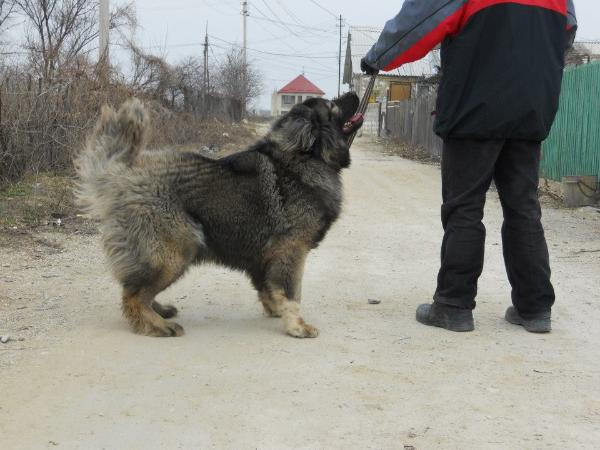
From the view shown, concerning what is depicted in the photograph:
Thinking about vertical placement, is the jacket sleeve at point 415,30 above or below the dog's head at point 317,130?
above

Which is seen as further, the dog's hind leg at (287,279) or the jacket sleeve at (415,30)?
the dog's hind leg at (287,279)

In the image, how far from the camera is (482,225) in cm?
452

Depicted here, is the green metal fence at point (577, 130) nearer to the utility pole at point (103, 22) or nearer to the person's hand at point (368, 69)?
the person's hand at point (368, 69)

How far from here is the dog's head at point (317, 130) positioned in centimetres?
452

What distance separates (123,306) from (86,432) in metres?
1.49

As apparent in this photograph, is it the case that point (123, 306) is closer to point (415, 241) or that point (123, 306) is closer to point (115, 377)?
point (115, 377)

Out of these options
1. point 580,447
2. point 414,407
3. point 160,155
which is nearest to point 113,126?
point 160,155

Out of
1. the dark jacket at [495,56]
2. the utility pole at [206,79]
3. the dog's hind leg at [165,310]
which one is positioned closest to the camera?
the dark jacket at [495,56]

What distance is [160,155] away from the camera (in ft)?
14.8

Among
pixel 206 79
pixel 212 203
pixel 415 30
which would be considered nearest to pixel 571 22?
pixel 415 30

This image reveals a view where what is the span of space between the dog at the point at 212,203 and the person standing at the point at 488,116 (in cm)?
78

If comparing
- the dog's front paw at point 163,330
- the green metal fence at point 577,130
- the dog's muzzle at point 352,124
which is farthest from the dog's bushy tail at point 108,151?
the green metal fence at point 577,130

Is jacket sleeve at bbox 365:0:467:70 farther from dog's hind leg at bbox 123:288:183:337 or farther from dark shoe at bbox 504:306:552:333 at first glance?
dog's hind leg at bbox 123:288:183:337

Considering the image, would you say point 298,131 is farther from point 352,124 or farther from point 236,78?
point 236,78
